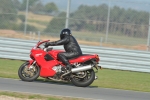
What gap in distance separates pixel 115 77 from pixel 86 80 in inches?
150

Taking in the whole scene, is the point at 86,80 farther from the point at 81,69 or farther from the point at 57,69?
the point at 57,69

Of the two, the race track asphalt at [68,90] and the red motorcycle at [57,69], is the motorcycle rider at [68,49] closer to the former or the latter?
the red motorcycle at [57,69]

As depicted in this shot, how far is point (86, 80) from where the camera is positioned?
45.3 ft

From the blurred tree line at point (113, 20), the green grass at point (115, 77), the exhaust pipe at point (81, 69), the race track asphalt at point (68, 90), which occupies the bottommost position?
the green grass at point (115, 77)

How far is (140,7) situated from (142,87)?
7610mm

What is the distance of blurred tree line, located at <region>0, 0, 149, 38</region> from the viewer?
22578mm

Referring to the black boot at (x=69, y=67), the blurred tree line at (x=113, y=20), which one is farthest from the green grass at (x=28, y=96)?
the blurred tree line at (x=113, y=20)

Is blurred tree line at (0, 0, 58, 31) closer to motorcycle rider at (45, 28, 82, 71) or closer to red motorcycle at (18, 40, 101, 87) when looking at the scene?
red motorcycle at (18, 40, 101, 87)

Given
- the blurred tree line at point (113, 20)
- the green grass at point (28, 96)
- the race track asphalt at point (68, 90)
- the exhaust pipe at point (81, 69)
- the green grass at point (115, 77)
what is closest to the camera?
the green grass at point (28, 96)

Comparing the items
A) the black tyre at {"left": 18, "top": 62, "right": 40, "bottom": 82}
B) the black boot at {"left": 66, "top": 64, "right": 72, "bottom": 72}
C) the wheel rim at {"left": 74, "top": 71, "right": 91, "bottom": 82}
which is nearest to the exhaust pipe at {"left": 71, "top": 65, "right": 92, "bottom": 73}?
the black boot at {"left": 66, "top": 64, "right": 72, "bottom": 72}

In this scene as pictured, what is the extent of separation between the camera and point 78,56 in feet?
45.8

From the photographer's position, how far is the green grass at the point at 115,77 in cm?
1495

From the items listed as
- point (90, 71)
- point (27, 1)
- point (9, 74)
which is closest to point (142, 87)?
point (90, 71)

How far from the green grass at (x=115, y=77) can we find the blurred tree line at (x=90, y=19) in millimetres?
3236
